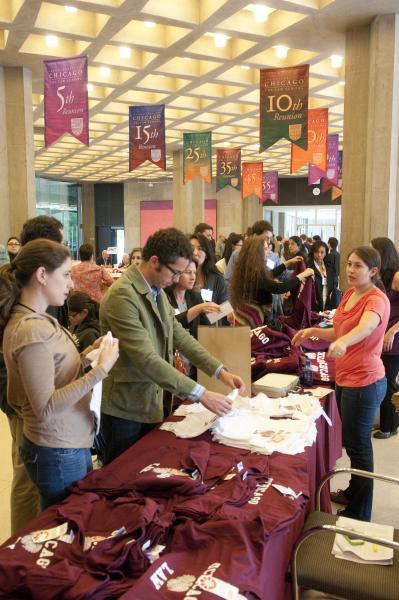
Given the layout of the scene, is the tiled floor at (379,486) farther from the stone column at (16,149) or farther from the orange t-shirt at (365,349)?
the stone column at (16,149)

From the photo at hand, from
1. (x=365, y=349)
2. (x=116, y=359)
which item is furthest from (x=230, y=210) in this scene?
(x=116, y=359)

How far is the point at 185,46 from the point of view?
8.00 metres

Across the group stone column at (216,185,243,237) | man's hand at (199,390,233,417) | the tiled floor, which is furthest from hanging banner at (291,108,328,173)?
stone column at (216,185,243,237)

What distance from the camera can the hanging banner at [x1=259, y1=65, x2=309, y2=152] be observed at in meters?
6.98

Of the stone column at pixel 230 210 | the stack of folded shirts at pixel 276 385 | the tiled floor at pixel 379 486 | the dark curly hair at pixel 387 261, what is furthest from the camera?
the stone column at pixel 230 210

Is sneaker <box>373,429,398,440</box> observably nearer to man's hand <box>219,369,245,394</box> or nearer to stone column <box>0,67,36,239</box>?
man's hand <box>219,369,245,394</box>

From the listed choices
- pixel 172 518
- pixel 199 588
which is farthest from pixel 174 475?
pixel 199 588

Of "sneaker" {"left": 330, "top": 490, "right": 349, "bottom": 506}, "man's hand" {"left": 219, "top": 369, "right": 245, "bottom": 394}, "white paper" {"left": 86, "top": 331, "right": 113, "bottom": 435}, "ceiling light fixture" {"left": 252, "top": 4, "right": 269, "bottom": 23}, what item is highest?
"ceiling light fixture" {"left": 252, "top": 4, "right": 269, "bottom": 23}

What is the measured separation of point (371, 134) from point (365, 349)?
4.18 metres

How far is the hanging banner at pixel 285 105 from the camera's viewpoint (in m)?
6.98

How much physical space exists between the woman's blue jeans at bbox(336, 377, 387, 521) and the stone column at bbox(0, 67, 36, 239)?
6.96m

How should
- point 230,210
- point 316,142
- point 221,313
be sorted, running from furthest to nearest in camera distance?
point 230,210, point 316,142, point 221,313

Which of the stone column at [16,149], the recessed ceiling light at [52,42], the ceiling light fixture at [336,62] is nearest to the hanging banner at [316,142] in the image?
the ceiling light fixture at [336,62]

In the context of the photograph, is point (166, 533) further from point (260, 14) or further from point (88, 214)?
point (88, 214)
